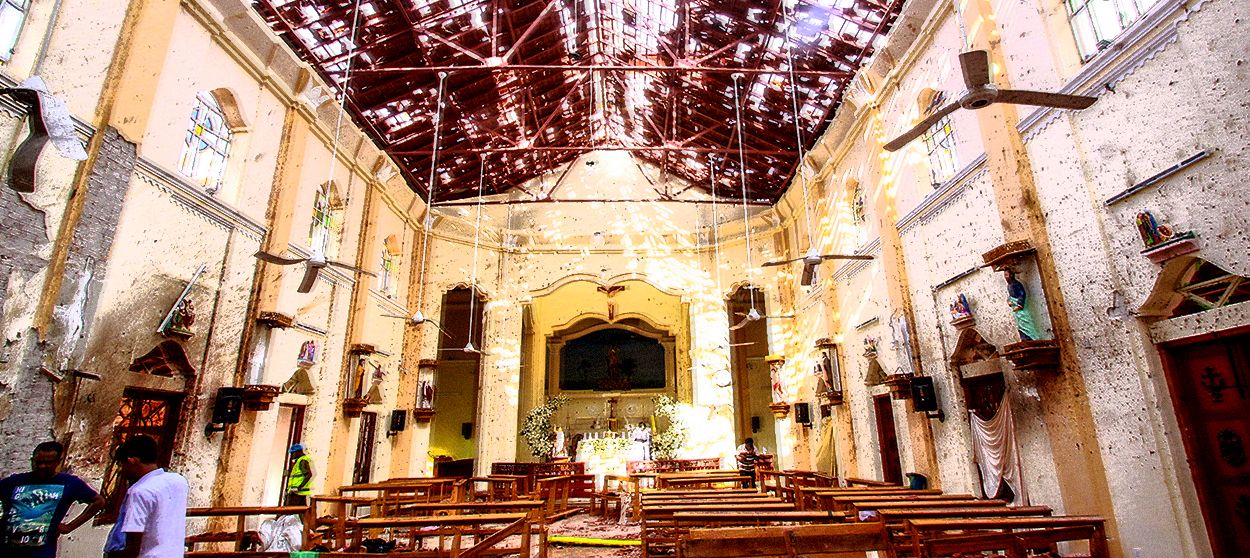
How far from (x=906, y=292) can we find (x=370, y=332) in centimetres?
989

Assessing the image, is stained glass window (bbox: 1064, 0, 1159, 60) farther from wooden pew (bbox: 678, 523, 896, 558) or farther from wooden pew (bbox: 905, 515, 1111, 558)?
wooden pew (bbox: 678, 523, 896, 558)

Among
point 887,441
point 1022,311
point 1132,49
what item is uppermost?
point 1132,49

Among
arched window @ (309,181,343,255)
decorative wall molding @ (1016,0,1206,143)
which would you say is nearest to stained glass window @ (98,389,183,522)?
arched window @ (309,181,343,255)

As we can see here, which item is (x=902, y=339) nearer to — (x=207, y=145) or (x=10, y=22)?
(x=207, y=145)

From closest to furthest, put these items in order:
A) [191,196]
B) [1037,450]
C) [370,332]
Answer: [1037,450], [191,196], [370,332]

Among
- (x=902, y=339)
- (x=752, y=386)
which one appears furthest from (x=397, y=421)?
(x=752, y=386)

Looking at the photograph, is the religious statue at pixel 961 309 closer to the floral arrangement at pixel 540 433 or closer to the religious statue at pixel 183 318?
the religious statue at pixel 183 318

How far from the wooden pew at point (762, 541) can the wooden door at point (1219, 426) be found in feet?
9.55

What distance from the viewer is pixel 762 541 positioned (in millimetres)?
3953

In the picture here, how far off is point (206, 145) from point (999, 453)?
35.6 ft

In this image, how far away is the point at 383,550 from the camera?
5508 millimetres

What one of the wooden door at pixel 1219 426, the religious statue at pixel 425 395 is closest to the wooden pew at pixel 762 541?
the wooden door at pixel 1219 426

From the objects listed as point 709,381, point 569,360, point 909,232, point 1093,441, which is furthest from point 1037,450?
point 569,360

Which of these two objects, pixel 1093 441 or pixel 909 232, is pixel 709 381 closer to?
pixel 909 232
